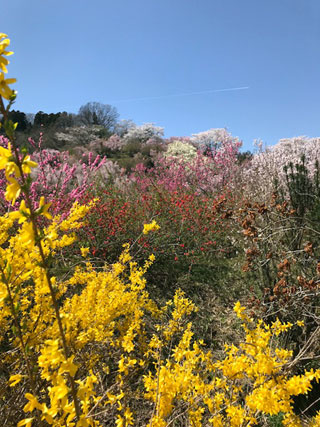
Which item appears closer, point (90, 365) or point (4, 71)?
point (4, 71)

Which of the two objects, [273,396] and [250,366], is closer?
[273,396]

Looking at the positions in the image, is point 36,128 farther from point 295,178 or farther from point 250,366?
point 250,366

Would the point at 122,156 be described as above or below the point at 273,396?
above

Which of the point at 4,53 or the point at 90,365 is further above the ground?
the point at 4,53

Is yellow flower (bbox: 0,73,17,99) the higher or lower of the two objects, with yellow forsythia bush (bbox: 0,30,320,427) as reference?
higher

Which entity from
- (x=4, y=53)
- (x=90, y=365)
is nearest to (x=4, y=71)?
(x=4, y=53)

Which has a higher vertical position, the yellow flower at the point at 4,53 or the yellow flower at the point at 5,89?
the yellow flower at the point at 4,53

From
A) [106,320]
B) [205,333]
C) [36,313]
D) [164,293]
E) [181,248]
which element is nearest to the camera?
[106,320]

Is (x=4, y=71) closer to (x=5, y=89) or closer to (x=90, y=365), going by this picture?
(x=5, y=89)

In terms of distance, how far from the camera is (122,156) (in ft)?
71.3

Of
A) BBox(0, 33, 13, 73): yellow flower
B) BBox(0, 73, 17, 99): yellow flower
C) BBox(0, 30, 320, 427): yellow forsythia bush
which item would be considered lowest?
BBox(0, 30, 320, 427): yellow forsythia bush

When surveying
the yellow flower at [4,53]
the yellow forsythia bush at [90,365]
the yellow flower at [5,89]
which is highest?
the yellow flower at [4,53]

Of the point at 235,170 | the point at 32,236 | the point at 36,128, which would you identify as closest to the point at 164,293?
the point at 32,236

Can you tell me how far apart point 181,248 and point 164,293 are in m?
1.12
